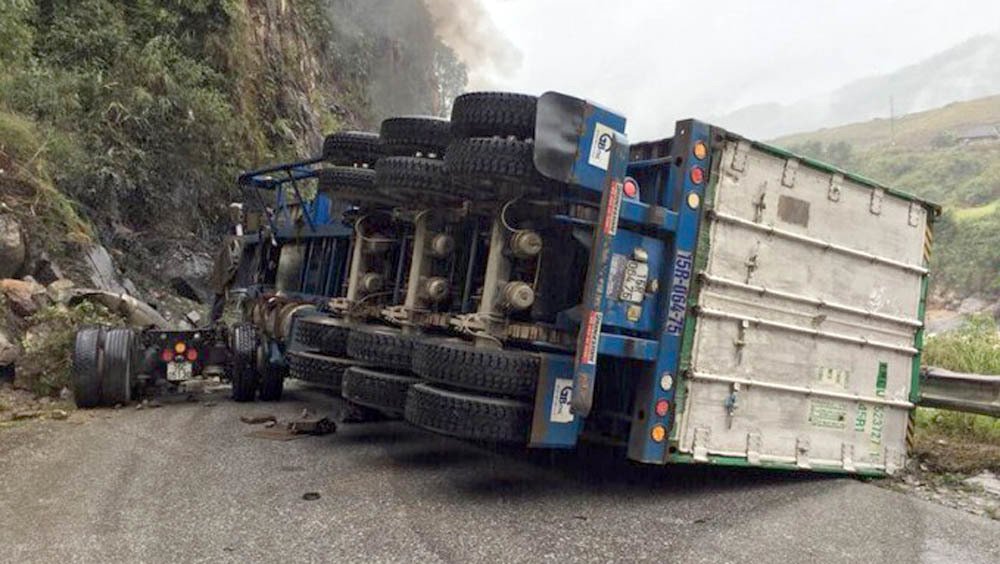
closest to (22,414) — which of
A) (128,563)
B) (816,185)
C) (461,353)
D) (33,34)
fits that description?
(128,563)

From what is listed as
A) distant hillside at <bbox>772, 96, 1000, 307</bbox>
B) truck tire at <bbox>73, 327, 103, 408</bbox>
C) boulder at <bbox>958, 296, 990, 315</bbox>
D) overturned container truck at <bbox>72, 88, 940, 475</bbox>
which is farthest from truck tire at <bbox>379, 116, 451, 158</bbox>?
boulder at <bbox>958, 296, 990, 315</bbox>

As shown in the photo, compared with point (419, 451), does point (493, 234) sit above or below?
above

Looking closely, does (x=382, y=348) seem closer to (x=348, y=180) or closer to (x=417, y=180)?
(x=417, y=180)

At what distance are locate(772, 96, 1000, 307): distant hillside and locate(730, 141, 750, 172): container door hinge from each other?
30.2m

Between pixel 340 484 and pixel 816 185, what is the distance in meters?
3.80

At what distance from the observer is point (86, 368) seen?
669 cm

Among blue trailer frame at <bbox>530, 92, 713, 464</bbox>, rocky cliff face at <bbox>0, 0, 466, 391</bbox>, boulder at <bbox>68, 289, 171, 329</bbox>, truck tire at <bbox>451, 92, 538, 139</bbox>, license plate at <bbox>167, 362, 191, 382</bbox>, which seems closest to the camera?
blue trailer frame at <bbox>530, 92, 713, 464</bbox>

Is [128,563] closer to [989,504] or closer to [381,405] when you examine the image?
[381,405]

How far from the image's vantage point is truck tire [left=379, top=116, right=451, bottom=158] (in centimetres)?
539

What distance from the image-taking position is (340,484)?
14.9 ft

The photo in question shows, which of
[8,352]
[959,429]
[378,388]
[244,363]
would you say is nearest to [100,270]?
[8,352]

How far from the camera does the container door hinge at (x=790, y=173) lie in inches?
195

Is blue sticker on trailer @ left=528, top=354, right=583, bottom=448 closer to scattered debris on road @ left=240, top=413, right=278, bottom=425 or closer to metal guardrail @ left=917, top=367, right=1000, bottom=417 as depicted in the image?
scattered debris on road @ left=240, top=413, right=278, bottom=425

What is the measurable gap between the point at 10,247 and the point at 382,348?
5.60 m
